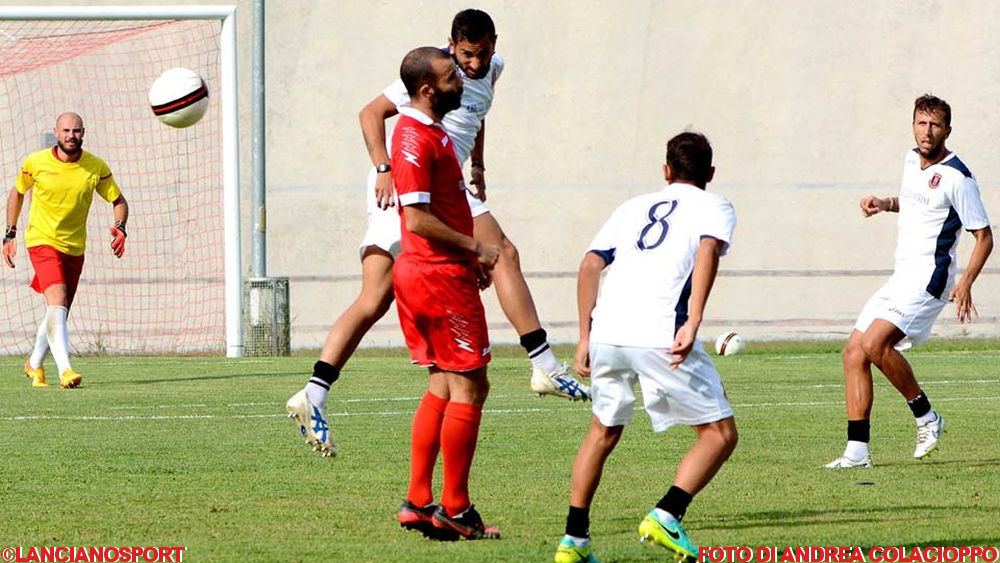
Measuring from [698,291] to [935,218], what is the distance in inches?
159

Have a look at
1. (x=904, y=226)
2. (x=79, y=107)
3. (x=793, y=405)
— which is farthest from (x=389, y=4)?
(x=904, y=226)

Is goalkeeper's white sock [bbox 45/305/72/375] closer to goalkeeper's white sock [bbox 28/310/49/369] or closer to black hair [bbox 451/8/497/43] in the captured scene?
goalkeeper's white sock [bbox 28/310/49/369]

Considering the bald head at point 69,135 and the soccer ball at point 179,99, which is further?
the soccer ball at point 179,99

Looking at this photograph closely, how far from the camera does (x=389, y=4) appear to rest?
25297 mm

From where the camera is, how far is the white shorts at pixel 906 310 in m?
9.45

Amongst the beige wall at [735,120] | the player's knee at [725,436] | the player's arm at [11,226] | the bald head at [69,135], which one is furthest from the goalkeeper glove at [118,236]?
the beige wall at [735,120]

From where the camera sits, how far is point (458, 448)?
6.63 metres

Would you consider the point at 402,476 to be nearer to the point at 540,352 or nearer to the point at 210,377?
the point at 540,352

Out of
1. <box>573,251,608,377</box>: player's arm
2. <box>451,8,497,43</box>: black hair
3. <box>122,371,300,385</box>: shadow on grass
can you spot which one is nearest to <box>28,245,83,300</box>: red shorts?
<box>122,371,300,385</box>: shadow on grass

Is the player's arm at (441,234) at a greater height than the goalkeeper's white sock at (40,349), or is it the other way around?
the player's arm at (441,234)

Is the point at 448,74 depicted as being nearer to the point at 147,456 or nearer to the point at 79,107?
the point at 147,456

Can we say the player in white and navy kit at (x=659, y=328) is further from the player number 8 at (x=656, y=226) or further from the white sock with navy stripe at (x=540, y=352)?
the white sock with navy stripe at (x=540, y=352)

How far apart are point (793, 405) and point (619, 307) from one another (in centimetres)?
656

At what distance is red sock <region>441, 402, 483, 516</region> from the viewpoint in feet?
21.6
